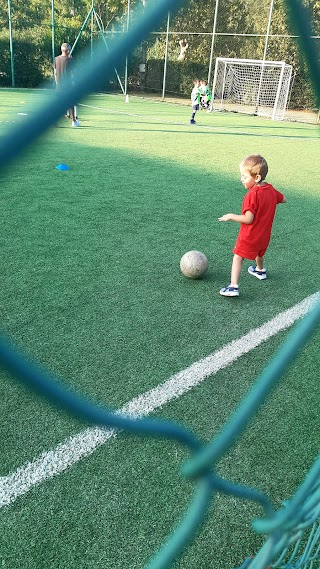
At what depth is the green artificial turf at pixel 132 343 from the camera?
1.79 m

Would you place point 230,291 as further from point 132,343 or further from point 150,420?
point 150,420

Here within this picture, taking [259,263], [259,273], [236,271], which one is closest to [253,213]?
[236,271]

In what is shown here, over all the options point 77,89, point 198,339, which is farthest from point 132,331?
point 77,89

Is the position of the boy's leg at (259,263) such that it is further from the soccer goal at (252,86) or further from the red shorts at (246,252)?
the soccer goal at (252,86)

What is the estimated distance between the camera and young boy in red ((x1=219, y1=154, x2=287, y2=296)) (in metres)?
3.50

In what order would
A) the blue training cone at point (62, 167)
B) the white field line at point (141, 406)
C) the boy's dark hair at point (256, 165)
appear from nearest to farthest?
the white field line at point (141, 406) → the boy's dark hair at point (256, 165) → the blue training cone at point (62, 167)

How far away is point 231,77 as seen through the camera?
22.4m

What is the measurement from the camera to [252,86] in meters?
21.4

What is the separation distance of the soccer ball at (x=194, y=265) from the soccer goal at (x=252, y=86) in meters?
17.2

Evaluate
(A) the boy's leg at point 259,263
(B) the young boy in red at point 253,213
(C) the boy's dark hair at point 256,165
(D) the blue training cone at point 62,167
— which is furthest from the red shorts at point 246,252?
(D) the blue training cone at point 62,167

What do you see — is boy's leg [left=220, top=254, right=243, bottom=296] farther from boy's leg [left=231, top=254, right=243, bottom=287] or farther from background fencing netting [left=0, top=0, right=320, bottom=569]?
background fencing netting [left=0, top=0, right=320, bottom=569]

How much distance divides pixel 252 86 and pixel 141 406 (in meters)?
21.5

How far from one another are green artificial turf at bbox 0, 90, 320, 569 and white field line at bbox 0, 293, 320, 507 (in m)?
0.04

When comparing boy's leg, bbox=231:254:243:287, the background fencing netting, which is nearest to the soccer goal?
boy's leg, bbox=231:254:243:287
